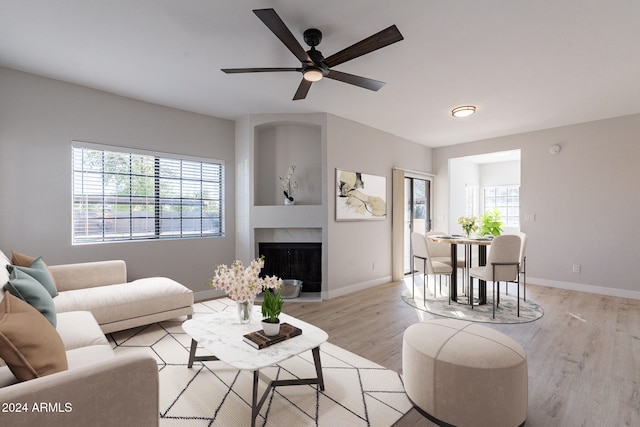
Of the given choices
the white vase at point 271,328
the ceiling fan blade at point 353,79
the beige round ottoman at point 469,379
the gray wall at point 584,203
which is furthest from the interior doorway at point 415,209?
the white vase at point 271,328

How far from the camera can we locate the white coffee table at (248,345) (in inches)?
65.6

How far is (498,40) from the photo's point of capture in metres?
2.44

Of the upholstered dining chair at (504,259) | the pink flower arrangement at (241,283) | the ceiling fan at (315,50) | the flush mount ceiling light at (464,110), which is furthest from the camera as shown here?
the flush mount ceiling light at (464,110)

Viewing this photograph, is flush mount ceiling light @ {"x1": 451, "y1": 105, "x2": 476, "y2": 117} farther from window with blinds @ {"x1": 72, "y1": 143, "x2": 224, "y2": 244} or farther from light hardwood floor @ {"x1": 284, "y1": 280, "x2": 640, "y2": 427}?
window with blinds @ {"x1": 72, "y1": 143, "x2": 224, "y2": 244}

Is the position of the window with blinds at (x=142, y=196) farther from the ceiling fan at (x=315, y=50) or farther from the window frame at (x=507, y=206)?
the window frame at (x=507, y=206)

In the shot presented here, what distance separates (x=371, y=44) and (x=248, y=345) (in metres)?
2.10

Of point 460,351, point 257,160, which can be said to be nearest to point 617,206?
point 460,351

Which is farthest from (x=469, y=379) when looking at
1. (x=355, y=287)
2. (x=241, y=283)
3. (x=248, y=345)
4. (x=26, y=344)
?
(x=355, y=287)

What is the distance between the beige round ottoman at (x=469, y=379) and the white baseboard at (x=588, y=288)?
159 inches

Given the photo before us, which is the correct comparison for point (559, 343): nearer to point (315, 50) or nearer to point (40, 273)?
point (315, 50)

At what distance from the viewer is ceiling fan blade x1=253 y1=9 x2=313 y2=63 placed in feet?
5.72

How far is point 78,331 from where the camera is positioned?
1967 mm

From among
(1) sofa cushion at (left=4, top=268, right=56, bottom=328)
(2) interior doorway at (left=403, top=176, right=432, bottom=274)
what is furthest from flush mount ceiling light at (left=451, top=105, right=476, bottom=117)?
(1) sofa cushion at (left=4, top=268, right=56, bottom=328)

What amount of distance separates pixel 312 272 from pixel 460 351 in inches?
115
